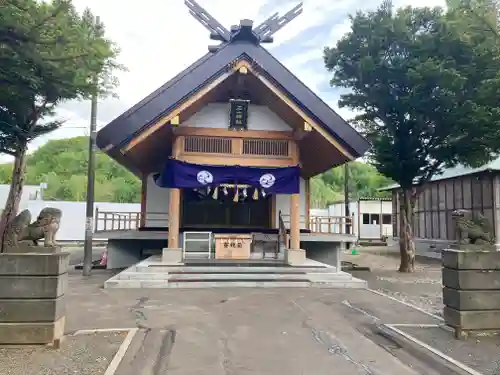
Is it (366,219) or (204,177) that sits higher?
(204,177)

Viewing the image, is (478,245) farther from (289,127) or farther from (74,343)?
(289,127)

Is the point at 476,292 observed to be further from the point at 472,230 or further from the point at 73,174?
the point at 73,174

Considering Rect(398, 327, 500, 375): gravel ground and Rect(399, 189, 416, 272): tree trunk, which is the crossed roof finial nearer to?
Rect(399, 189, 416, 272): tree trunk

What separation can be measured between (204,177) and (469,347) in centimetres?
826

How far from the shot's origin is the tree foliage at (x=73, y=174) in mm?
55125

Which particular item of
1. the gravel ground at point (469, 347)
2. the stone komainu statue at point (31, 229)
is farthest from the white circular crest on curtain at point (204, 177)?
the gravel ground at point (469, 347)

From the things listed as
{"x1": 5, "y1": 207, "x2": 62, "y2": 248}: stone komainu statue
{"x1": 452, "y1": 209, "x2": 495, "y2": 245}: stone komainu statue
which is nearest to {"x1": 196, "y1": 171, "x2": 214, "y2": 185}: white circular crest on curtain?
{"x1": 5, "y1": 207, "x2": 62, "y2": 248}: stone komainu statue

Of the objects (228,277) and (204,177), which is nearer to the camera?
(228,277)

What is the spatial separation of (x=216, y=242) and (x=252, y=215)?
3112 millimetres

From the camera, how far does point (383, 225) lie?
39.2 metres

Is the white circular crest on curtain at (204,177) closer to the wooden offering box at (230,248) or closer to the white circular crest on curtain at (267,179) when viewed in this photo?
the white circular crest on curtain at (267,179)

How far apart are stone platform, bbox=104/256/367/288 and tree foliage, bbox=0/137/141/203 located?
4276 centimetres

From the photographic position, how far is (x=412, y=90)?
13477 millimetres

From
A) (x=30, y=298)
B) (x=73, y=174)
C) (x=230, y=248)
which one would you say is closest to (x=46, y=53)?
(x=30, y=298)
